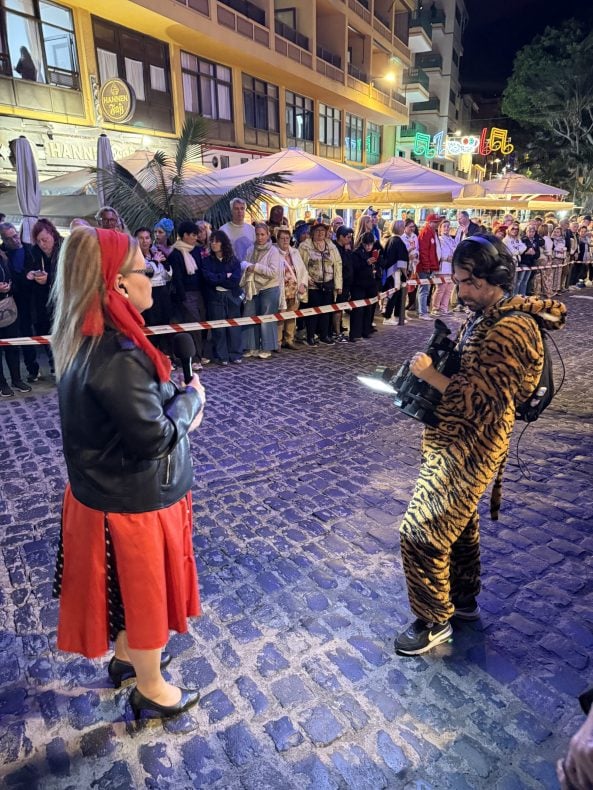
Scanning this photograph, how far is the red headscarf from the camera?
5.92 feet

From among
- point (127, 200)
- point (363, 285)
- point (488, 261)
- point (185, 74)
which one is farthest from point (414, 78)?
point (488, 261)

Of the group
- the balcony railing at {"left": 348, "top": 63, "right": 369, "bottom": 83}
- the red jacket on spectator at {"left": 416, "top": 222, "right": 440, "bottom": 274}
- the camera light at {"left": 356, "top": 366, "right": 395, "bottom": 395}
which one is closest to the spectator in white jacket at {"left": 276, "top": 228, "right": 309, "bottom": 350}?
the red jacket on spectator at {"left": 416, "top": 222, "right": 440, "bottom": 274}

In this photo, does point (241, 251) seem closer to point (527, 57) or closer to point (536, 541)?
point (536, 541)

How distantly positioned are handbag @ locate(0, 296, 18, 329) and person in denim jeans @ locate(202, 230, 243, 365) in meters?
2.70

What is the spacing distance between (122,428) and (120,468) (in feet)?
0.76

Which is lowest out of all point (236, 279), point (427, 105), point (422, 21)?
point (236, 279)

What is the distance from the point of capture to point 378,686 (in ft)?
8.77

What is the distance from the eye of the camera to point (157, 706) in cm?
242

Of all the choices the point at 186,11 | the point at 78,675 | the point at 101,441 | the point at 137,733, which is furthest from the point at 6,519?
the point at 186,11

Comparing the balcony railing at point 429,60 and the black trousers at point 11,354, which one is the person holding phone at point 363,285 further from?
the balcony railing at point 429,60

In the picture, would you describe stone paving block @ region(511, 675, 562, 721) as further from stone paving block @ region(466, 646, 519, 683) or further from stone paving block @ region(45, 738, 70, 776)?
stone paving block @ region(45, 738, 70, 776)

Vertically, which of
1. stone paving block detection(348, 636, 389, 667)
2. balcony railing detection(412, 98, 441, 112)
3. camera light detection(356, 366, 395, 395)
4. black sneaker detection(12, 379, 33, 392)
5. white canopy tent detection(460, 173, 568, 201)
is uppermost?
balcony railing detection(412, 98, 441, 112)

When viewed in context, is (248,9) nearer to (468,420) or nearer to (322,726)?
(468,420)

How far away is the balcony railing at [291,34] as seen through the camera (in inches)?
894
